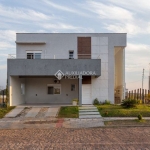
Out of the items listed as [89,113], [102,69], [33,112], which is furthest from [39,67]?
[89,113]

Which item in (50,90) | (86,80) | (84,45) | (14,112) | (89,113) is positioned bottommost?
(14,112)

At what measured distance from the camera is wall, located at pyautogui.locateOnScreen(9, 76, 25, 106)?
26198 mm

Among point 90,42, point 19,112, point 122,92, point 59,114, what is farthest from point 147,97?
point 19,112

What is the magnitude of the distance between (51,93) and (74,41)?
21.5ft

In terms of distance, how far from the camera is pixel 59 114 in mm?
21500

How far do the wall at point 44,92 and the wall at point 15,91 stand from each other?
144 centimetres

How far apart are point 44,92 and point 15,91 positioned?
4.55 m

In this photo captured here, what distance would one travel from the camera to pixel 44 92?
103 ft

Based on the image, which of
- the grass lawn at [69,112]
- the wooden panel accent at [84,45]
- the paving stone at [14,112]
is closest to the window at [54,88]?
the wooden panel accent at [84,45]

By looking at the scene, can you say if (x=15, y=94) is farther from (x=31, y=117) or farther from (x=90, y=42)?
(x=90, y=42)

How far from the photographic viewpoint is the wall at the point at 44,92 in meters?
31.1

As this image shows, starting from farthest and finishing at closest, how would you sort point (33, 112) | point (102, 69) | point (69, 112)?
point (102, 69) < point (33, 112) < point (69, 112)

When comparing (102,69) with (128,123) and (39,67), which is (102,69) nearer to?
(39,67)

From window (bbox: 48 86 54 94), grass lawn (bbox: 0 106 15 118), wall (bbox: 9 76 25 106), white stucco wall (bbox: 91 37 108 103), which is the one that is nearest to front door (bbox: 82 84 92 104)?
white stucco wall (bbox: 91 37 108 103)
